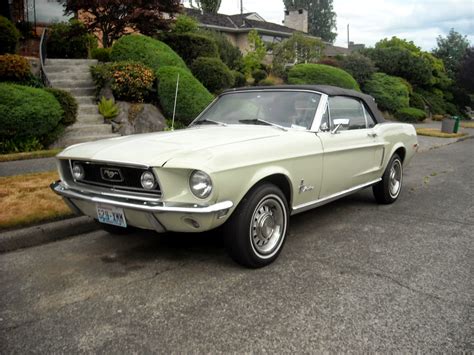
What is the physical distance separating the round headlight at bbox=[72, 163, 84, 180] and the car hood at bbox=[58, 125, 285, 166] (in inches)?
4.5

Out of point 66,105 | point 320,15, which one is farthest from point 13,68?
point 320,15

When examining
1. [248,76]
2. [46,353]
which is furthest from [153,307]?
[248,76]

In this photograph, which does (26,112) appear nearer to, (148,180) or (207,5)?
(148,180)

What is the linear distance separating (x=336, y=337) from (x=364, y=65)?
21.6 metres

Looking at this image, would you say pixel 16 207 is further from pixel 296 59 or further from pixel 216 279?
pixel 296 59

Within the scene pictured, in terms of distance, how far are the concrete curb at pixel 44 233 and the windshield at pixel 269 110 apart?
1.67 metres

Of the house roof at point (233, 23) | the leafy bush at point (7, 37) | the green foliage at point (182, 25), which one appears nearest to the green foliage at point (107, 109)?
the leafy bush at point (7, 37)

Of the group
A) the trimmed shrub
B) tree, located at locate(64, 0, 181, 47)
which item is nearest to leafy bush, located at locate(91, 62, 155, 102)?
tree, located at locate(64, 0, 181, 47)

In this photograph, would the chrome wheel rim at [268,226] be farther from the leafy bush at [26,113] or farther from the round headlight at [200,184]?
the leafy bush at [26,113]

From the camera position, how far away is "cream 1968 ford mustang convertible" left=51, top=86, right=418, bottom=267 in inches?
122

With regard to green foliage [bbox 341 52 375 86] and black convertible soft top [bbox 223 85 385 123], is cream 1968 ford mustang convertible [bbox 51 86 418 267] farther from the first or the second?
green foliage [bbox 341 52 375 86]

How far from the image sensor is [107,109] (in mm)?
9891

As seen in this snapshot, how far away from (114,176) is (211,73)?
927 centimetres

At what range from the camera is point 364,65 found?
72.7 feet
